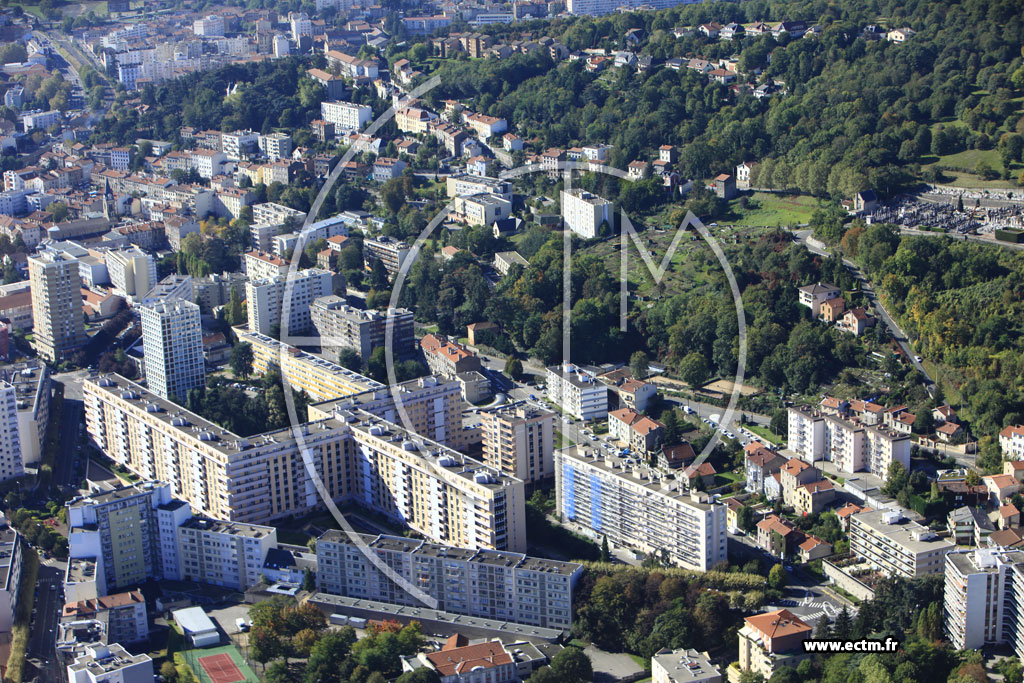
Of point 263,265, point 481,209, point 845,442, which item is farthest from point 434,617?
point 481,209

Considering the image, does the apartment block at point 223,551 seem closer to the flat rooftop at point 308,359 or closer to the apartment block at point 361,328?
the flat rooftop at point 308,359

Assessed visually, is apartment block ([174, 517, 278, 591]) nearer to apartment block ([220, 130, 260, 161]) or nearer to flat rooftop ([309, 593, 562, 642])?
flat rooftop ([309, 593, 562, 642])

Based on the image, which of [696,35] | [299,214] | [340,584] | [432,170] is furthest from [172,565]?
[696,35]

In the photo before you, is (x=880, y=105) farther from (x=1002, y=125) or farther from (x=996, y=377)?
(x=996, y=377)

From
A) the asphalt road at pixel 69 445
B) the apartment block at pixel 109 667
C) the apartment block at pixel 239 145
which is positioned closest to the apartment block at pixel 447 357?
the asphalt road at pixel 69 445

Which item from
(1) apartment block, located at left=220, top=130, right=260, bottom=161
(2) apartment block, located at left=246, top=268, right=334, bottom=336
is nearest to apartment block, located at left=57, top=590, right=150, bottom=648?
(2) apartment block, located at left=246, top=268, right=334, bottom=336
